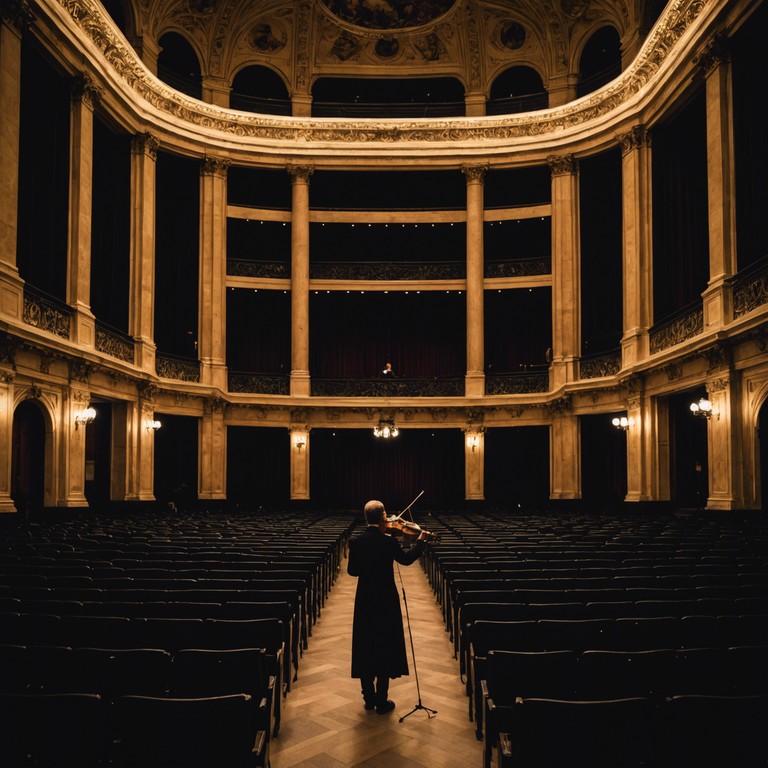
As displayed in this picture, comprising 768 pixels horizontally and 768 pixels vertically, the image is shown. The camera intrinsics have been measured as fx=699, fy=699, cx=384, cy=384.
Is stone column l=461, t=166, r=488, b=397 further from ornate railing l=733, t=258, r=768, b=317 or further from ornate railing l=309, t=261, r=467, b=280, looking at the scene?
ornate railing l=733, t=258, r=768, b=317

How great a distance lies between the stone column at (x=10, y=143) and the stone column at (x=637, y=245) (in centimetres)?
1677


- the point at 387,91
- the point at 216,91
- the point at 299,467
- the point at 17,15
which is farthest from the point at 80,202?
the point at 387,91

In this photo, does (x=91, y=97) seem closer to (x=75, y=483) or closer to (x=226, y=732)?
(x=75, y=483)

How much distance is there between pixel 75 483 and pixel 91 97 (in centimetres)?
1048

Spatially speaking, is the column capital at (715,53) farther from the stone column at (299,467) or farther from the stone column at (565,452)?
the stone column at (299,467)

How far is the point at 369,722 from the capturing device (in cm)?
521

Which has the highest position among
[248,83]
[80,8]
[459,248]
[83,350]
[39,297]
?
[248,83]

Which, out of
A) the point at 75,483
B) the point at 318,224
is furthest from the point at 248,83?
the point at 75,483

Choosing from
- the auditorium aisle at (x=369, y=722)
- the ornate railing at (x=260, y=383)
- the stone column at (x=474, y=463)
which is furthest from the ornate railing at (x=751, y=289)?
the ornate railing at (x=260, y=383)

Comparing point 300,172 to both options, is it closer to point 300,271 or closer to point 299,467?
point 300,271

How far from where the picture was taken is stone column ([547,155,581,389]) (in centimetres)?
2538

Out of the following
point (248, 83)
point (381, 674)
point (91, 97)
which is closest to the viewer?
point (381, 674)

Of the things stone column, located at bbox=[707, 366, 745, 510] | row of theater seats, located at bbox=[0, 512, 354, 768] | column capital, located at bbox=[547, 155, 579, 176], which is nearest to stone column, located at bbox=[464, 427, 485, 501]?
column capital, located at bbox=[547, 155, 579, 176]

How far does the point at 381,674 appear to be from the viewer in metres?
5.36
